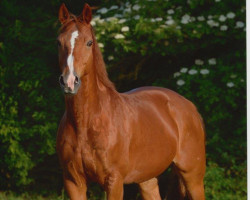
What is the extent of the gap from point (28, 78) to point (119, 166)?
2.93m

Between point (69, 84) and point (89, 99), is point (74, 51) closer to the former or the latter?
point (69, 84)

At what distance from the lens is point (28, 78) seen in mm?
6590

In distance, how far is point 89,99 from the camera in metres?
3.94

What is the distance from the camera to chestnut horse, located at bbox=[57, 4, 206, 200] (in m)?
3.72

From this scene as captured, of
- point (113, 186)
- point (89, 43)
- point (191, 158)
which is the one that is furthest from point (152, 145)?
point (89, 43)

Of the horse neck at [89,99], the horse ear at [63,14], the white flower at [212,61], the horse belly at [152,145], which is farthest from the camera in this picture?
the white flower at [212,61]

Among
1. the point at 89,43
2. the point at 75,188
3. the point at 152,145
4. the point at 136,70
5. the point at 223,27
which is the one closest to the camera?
the point at 89,43

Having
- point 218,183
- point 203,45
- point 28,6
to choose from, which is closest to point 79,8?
point 28,6

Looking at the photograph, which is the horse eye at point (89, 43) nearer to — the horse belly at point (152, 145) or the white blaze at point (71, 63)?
the white blaze at point (71, 63)

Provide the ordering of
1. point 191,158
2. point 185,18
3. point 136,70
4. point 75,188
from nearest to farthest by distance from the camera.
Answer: point 75,188 → point 191,158 → point 185,18 → point 136,70

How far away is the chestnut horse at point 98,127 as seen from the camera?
146 inches

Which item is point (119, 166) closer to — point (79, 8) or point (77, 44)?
point (77, 44)

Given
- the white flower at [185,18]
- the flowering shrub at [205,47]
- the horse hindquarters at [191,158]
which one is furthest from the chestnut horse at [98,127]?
the white flower at [185,18]

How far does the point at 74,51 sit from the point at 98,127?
2.08ft
